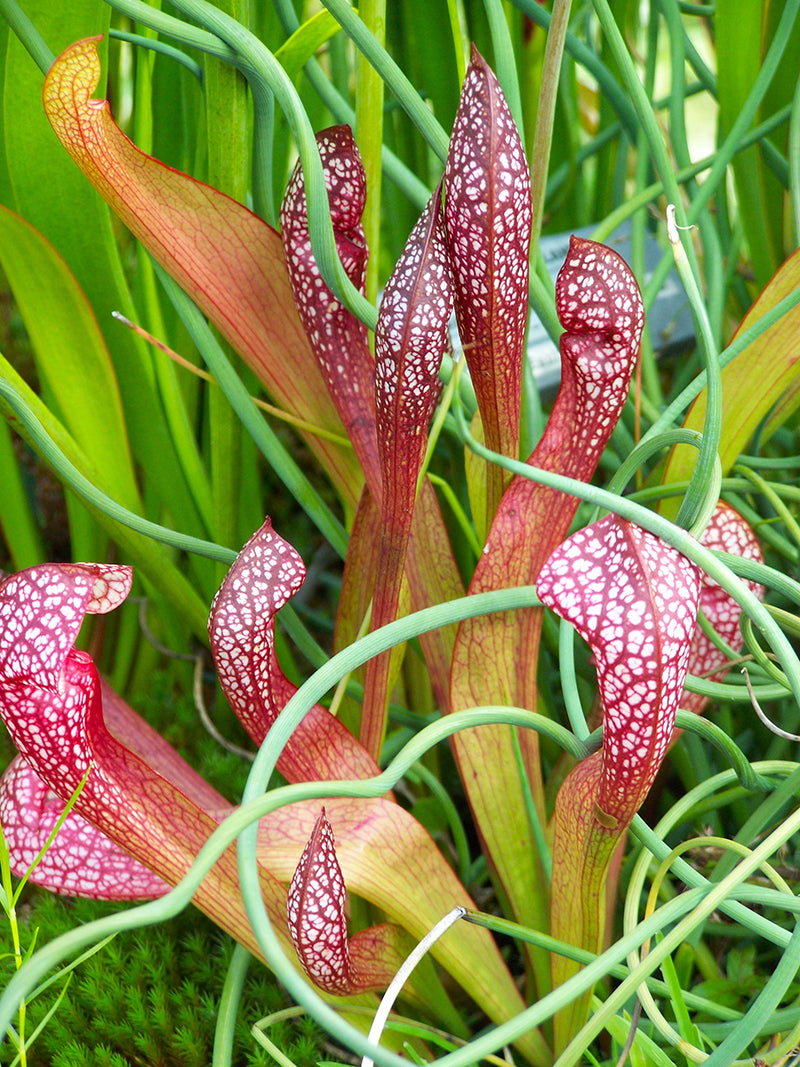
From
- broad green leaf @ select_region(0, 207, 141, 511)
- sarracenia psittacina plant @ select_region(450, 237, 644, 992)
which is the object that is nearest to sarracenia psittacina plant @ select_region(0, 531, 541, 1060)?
sarracenia psittacina plant @ select_region(450, 237, 644, 992)

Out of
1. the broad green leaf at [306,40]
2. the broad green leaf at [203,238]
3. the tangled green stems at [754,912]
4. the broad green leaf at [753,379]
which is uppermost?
the broad green leaf at [306,40]

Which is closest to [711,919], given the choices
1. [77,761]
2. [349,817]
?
[349,817]

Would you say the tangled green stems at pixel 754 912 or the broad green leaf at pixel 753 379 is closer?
the tangled green stems at pixel 754 912

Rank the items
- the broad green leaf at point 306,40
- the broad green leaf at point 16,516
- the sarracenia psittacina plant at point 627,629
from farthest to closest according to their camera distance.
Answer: the broad green leaf at point 16,516 < the broad green leaf at point 306,40 < the sarracenia psittacina plant at point 627,629

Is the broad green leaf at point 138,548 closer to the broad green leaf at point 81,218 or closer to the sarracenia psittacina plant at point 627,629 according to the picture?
the broad green leaf at point 81,218

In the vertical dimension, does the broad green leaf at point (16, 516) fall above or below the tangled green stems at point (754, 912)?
above

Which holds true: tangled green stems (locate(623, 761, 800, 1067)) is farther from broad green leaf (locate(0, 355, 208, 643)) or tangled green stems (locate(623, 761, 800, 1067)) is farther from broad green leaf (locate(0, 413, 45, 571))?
broad green leaf (locate(0, 413, 45, 571))

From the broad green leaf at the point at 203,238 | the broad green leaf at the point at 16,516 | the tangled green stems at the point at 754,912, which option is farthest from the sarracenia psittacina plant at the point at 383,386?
the broad green leaf at the point at 16,516

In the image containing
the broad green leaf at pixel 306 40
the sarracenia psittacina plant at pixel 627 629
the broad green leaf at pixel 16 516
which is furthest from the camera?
the broad green leaf at pixel 16 516

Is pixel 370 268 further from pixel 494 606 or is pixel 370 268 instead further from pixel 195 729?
pixel 195 729
